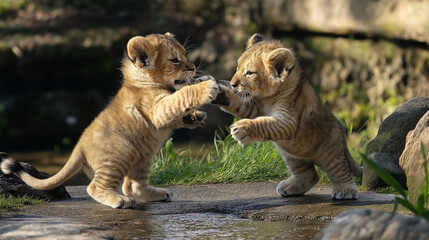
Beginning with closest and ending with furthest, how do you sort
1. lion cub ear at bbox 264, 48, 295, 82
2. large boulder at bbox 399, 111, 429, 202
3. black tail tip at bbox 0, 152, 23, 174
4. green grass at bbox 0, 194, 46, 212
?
large boulder at bbox 399, 111, 429, 202 < green grass at bbox 0, 194, 46, 212 < lion cub ear at bbox 264, 48, 295, 82 < black tail tip at bbox 0, 152, 23, 174

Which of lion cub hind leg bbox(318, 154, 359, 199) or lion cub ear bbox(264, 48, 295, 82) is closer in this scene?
lion cub ear bbox(264, 48, 295, 82)

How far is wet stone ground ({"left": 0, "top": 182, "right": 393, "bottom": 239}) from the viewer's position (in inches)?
175

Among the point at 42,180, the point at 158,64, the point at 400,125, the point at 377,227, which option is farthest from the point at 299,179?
the point at 377,227

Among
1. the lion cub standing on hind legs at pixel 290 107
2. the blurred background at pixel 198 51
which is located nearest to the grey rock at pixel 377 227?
the lion cub standing on hind legs at pixel 290 107

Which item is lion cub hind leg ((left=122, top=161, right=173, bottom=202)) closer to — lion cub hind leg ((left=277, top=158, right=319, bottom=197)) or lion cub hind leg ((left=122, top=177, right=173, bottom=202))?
lion cub hind leg ((left=122, top=177, right=173, bottom=202))

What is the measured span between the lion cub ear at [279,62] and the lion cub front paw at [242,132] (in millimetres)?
641

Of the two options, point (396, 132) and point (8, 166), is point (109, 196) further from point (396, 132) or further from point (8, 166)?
point (396, 132)

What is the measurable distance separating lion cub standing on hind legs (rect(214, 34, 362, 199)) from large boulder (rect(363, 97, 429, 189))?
920mm

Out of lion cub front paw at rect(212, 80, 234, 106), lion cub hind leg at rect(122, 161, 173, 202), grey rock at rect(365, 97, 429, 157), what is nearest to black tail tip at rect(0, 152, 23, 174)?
lion cub hind leg at rect(122, 161, 173, 202)

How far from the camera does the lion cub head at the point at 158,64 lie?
5.90 m

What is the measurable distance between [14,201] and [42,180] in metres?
0.28

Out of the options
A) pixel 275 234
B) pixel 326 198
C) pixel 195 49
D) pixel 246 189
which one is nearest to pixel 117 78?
pixel 195 49

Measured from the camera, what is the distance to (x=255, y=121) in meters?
5.18

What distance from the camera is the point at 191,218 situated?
17.0ft
